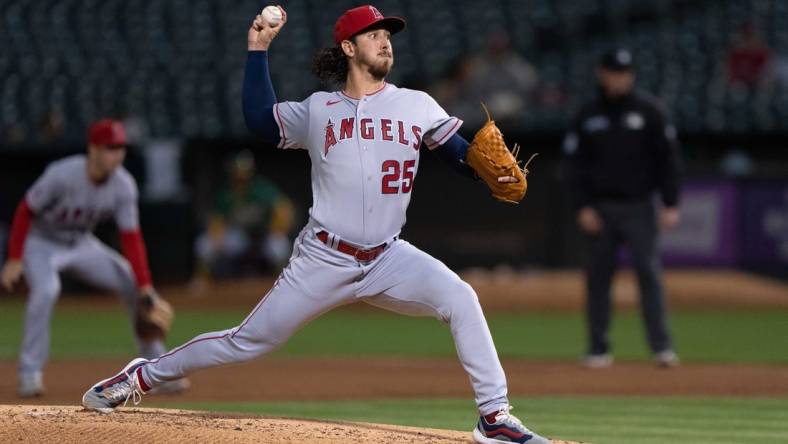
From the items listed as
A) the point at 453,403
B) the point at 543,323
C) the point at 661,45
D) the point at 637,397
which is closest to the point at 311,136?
the point at 453,403

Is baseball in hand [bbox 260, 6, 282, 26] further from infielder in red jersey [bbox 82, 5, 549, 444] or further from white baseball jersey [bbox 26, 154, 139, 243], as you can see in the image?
white baseball jersey [bbox 26, 154, 139, 243]

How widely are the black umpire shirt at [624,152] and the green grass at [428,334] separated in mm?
1373

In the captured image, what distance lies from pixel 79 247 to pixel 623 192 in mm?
3704

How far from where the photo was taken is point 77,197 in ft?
25.7

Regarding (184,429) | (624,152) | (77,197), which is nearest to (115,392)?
(184,429)

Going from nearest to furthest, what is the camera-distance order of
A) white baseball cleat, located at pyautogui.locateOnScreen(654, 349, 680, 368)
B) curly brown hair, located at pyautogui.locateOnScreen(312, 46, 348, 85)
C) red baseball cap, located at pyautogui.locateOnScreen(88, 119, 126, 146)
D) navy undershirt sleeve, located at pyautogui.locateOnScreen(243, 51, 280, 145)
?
navy undershirt sleeve, located at pyautogui.locateOnScreen(243, 51, 280, 145) → curly brown hair, located at pyautogui.locateOnScreen(312, 46, 348, 85) → red baseball cap, located at pyautogui.locateOnScreen(88, 119, 126, 146) → white baseball cleat, located at pyautogui.locateOnScreen(654, 349, 680, 368)

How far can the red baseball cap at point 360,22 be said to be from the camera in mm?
5270

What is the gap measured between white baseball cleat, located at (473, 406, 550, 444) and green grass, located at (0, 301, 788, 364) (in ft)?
16.2

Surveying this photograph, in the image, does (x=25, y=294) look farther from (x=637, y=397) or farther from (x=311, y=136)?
(x=311, y=136)

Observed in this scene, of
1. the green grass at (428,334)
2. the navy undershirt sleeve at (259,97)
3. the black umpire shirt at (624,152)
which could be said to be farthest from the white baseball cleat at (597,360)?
the navy undershirt sleeve at (259,97)

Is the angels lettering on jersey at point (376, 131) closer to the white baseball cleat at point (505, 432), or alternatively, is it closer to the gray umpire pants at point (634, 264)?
the white baseball cleat at point (505, 432)

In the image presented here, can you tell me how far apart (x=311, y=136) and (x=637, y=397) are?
3.17 m

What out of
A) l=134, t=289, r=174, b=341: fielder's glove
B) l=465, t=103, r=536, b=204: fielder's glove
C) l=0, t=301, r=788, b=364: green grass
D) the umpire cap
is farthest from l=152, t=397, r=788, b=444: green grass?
the umpire cap

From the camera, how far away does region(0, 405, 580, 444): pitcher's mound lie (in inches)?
197
